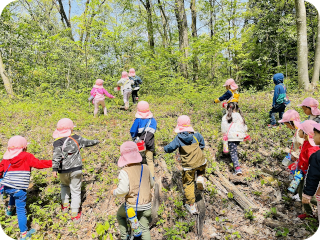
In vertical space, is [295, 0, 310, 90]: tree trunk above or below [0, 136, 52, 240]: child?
above

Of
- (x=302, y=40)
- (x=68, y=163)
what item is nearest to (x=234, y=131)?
(x=68, y=163)

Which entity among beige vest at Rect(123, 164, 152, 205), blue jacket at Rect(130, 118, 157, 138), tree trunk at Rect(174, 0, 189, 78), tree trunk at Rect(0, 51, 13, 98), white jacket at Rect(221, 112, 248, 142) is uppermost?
tree trunk at Rect(174, 0, 189, 78)

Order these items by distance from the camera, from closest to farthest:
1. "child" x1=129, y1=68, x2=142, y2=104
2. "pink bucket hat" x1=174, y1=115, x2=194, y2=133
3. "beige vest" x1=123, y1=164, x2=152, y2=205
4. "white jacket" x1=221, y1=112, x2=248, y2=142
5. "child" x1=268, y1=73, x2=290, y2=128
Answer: "beige vest" x1=123, y1=164, x2=152, y2=205 → "pink bucket hat" x1=174, y1=115, x2=194, y2=133 → "white jacket" x1=221, y1=112, x2=248, y2=142 → "child" x1=268, y1=73, x2=290, y2=128 → "child" x1=129, y1=68, x2=142, y2=104

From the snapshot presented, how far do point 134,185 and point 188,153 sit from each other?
1.40 metres

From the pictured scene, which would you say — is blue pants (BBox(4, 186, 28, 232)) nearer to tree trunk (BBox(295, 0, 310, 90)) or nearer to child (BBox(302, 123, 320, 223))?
child (BBox(302, 123, 320, 223))

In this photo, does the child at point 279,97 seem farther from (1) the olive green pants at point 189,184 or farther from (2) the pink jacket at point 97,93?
(2) the pink jacket at point 97,93

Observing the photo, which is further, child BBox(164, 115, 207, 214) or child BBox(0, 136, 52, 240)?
child BBox(164, 115, 207, 214)

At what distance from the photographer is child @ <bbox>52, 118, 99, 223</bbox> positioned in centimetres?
400

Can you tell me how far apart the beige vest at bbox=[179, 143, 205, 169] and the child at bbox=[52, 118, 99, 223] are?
228 centimetres

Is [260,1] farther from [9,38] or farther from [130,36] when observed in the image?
[9,38]

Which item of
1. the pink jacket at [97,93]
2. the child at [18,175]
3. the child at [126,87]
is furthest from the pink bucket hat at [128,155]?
the child at [126,87]

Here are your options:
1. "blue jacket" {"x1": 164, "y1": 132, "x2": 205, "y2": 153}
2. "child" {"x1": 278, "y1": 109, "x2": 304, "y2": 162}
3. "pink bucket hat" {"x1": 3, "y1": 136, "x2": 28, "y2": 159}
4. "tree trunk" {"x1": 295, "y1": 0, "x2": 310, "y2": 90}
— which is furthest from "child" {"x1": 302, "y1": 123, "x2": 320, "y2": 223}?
"tree trunk" {"x1": 295, "y1": 0, "x2": 310, "y2": 90}

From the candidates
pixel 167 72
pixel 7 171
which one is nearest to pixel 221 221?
pixel 7 171

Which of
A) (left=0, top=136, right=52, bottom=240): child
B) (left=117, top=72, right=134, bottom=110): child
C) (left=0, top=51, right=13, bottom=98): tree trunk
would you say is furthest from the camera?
(left=0, top=51, right=13, bottom=98): tree trunk
